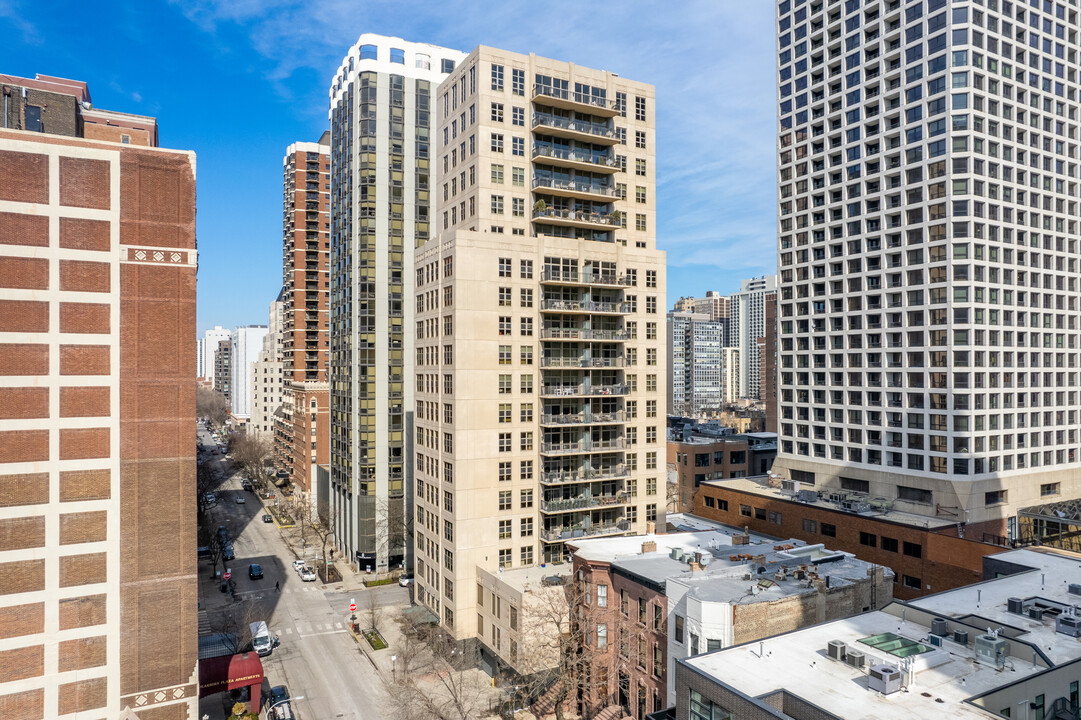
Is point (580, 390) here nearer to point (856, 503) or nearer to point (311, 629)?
point (856, 503)

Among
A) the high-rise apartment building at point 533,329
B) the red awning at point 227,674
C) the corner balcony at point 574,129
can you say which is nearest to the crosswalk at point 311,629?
the high-rise apartment building at point 533,329

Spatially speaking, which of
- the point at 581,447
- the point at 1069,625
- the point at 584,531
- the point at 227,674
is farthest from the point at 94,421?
the point at 1069,625

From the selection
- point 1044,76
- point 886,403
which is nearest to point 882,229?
point 886,403

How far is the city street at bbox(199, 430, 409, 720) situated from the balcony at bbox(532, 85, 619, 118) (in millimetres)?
62219

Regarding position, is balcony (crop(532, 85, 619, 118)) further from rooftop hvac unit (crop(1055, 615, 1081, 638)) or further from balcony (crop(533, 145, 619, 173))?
rooftop hvac unit (crop(1055, 615, 1081, 638))

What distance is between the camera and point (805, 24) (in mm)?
88250

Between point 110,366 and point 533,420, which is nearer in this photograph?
point 110,366

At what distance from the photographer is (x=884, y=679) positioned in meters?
30.5

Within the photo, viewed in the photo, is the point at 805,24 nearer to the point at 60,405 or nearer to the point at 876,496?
the point at 876,496

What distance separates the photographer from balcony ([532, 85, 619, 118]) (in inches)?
2768

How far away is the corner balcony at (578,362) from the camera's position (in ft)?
220

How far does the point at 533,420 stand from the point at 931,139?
2143 inches

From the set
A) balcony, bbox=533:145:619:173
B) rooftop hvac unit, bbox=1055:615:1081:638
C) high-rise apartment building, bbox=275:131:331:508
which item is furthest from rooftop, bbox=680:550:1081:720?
high-rise apartment building, bbox=275:131:331:508

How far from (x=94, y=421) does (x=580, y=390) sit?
4204 cm
